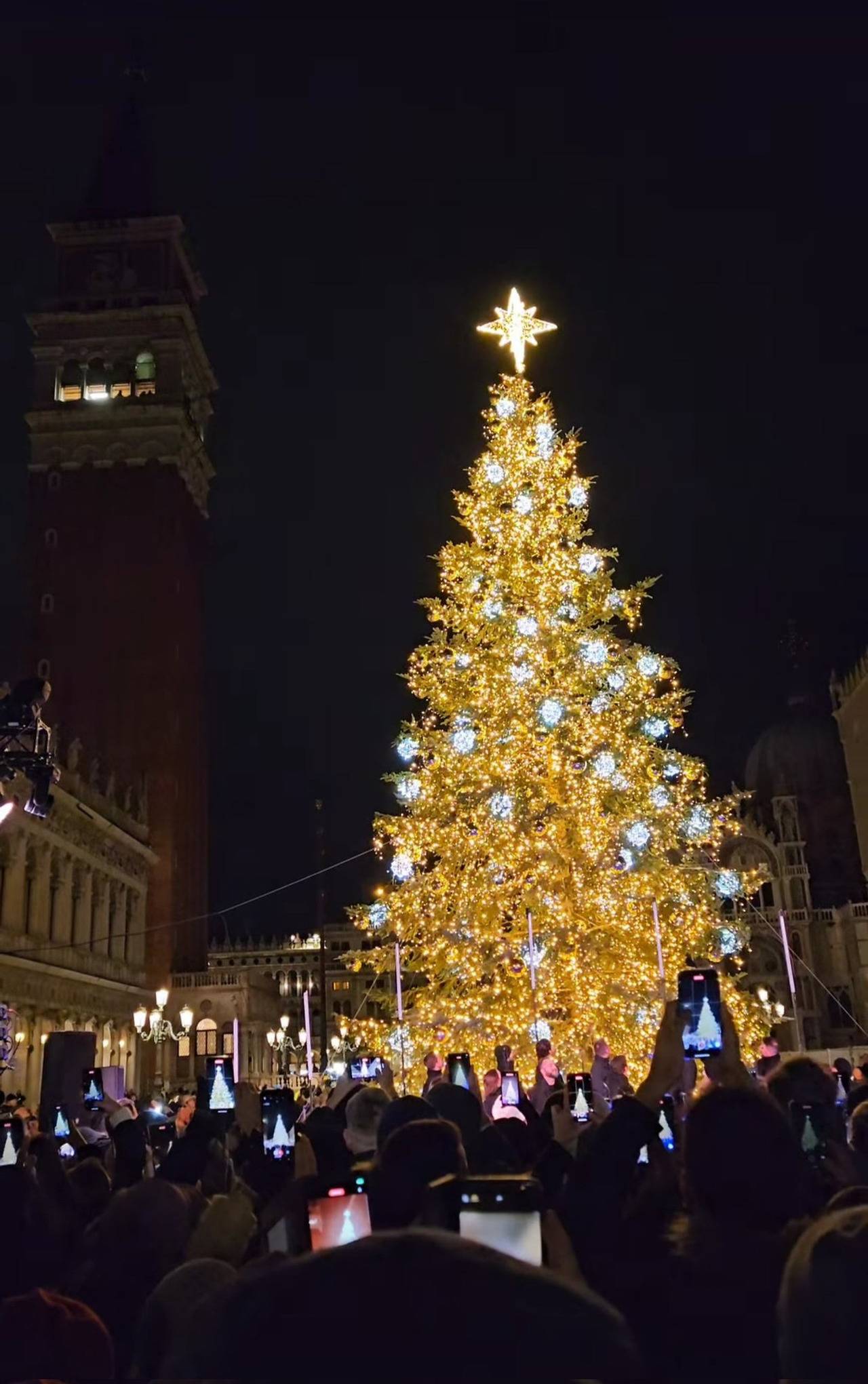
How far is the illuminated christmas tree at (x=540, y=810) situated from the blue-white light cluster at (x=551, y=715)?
29 mm

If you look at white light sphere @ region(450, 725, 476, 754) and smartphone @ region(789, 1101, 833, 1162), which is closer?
smartphone @ region(789, 1101, 833, 1162)

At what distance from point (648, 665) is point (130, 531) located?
4481cm

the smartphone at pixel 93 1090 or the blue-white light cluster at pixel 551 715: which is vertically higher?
the blue-white light cluster at pixel 551 715

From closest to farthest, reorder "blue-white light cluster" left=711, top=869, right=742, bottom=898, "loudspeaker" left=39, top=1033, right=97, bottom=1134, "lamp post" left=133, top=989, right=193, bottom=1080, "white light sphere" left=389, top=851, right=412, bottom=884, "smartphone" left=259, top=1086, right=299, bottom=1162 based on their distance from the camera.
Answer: "smartphone" left=259, top=1086, right=299, bottom=1162
"loudspeaker" left=39, top=1033, right=97, bottom=1134
"blue-white light cluster" left=711, top=869, right=742, bottom=898
"white light sphere" left=389, top=851, right=412, bottom=884
"lamp post" left=133, top=989, right=193, bottom=1080

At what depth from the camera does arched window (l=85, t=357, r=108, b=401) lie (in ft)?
200

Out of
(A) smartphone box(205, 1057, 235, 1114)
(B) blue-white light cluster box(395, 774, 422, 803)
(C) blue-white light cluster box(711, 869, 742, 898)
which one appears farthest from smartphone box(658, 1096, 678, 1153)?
(B) blue-white light cluster box(395, 774, 422, 803)

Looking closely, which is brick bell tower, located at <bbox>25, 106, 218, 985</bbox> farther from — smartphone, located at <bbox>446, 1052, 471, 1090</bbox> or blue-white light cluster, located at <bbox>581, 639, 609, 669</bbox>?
smartphone, located at <bbox>446, 1052, 471, 1090</bbox>

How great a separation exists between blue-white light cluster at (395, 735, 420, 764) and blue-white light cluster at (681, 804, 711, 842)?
4.96 m

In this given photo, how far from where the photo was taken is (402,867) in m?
18.5

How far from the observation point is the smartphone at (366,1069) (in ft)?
43.5

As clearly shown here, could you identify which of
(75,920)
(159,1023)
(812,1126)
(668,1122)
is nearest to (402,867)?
(668,1122)

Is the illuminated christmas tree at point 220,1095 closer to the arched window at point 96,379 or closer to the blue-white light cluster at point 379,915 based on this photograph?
the blue-white light cluster at point 379,915

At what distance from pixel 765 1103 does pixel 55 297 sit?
225 feet

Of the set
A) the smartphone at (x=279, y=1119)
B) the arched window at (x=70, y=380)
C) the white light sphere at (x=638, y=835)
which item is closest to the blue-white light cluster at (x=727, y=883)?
the white light sphere at (x=638, y=835)
